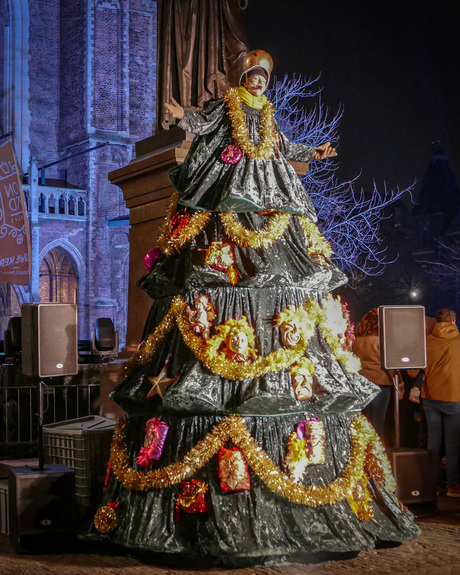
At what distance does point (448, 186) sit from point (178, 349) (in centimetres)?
3657

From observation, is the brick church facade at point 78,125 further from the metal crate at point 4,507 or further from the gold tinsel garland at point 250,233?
the gold tinsel garland at point 250,233

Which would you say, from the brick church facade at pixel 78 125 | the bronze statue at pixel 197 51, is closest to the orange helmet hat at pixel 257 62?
the bronze statue at pixel 197 51

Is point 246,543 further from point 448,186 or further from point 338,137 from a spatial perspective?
point 448,186

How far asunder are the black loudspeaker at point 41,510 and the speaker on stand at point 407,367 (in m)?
2.36

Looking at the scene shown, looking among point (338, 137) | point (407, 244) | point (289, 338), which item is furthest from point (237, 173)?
point (407, 244)

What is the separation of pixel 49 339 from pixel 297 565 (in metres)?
2.20

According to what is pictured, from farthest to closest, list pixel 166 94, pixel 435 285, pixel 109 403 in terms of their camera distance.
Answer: pixel 435 285 < pixel 109 403 < pixel 166 94

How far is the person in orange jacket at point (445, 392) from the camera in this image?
23.7ft

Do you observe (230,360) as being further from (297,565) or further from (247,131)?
(247,131)

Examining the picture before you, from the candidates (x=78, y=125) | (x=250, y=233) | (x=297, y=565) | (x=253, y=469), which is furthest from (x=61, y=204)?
(x=297, y=565)

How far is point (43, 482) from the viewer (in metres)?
5.20

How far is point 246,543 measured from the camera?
4375mm

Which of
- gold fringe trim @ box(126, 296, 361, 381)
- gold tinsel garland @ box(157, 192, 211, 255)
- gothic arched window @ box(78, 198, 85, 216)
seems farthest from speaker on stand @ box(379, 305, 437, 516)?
gothic arched window @ box(78, 198, 85, 216)

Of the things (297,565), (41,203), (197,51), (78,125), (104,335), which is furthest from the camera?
(78,125)
